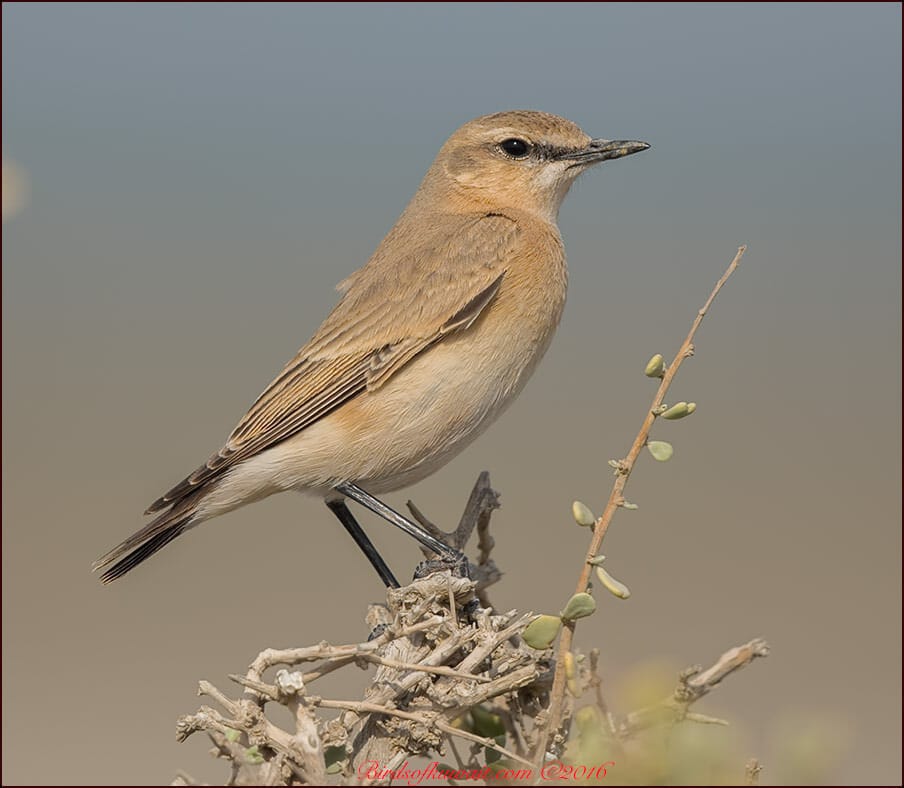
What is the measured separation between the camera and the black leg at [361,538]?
15.4ft

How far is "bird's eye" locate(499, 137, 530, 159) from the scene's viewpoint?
540 cm

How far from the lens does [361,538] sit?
15.9 feet

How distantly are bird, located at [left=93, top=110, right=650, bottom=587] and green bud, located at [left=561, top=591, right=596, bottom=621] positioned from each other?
210 centimetres

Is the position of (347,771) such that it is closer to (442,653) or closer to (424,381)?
(442,653)

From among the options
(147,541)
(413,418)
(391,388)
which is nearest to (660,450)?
(413,418)

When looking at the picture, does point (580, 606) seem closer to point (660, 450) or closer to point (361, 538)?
point (660, 450)

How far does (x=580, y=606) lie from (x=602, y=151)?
363 cm

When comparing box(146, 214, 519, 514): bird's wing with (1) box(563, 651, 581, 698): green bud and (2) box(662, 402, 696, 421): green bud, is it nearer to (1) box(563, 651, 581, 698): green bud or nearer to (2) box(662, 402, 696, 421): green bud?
(2) box(662, 402, 696, 421): green bud

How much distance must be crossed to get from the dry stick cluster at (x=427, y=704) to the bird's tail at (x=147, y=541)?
179 centimetres

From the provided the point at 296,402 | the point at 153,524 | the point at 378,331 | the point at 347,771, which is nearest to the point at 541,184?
the point at 378,331

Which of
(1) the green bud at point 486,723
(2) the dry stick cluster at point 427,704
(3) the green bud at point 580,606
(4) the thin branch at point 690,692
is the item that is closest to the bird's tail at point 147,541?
(2) the dry stick cluster at point 427,704

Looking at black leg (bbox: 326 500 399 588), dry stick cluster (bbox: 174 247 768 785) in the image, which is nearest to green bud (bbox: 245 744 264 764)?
dry stick cluster (bbox: 174 247 768 785)

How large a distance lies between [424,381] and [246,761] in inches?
106

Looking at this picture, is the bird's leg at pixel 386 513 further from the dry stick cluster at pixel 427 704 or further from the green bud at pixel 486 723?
the green bud at pixel 486 723
